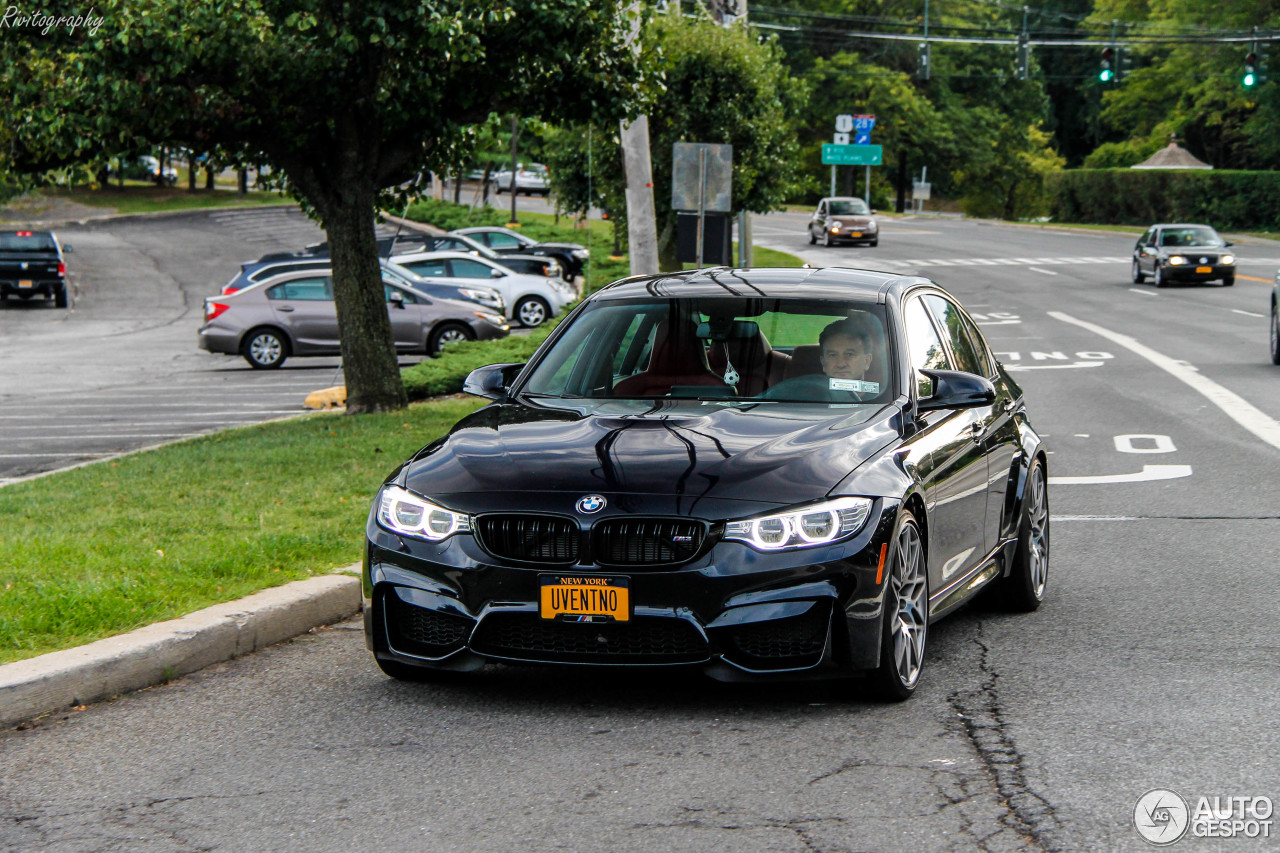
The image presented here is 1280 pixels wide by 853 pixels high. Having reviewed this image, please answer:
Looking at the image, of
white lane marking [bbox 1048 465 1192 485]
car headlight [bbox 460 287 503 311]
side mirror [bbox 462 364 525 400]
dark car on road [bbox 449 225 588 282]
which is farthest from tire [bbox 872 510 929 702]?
dark car on road [bbox 449 225 588 282]

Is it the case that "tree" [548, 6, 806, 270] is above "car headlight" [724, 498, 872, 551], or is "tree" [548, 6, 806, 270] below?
above

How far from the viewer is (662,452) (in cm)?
561

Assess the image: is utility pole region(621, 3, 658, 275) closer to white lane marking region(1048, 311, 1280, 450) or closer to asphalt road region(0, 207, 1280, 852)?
white lane marking region(1048, 311, 1280, 450)

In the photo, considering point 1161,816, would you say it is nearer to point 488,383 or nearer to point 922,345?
point 922,345

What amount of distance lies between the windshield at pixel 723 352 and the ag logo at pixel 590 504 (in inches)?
49.0

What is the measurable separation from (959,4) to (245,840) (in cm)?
8628

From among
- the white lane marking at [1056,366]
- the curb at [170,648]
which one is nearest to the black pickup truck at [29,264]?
the white lane marking at [1056,366]

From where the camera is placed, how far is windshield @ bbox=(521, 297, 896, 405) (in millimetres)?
6500

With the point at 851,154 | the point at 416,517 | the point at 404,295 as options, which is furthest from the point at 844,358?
the point at 851,154

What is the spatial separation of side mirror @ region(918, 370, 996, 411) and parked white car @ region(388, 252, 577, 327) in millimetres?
24800

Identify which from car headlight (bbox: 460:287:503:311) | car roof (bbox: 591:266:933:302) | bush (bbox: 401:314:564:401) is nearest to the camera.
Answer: car roof (bbox: 591:266:933:302)

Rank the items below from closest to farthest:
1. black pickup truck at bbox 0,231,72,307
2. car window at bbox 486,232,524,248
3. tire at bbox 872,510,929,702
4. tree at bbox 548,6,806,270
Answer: tire at bbox 872,510,929,702 < tree at bbox 548,6,806,270 < car window at bbox 486,232,524,248 < black pickup truck at bbox 0,231,72,307

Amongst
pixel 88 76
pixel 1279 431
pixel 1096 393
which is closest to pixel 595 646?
pixel 88 76

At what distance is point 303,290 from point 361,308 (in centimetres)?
1135
